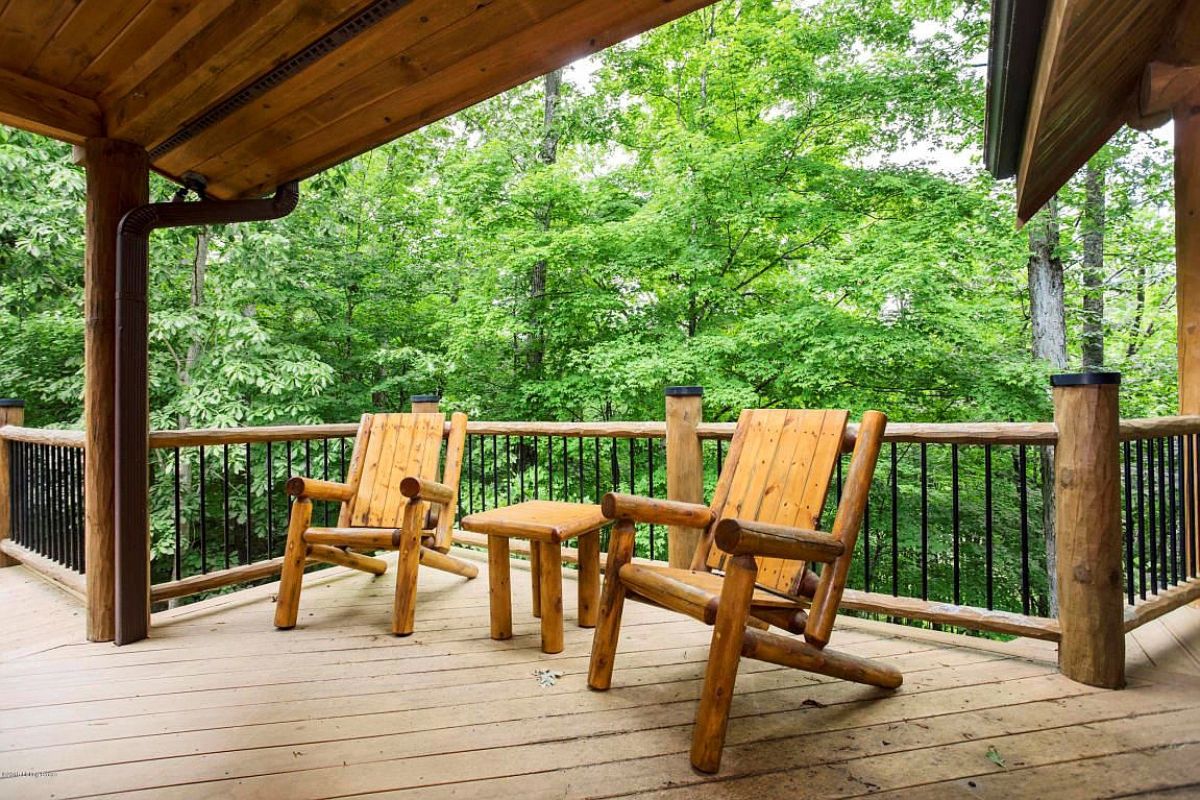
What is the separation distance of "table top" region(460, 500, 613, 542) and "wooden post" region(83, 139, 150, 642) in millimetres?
1495

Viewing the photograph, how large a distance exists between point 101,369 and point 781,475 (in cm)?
274

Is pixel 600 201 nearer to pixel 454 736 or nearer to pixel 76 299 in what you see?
pixel 76 299

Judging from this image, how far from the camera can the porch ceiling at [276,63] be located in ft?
5.75

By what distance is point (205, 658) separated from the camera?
240cm

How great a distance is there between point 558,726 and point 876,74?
641 centimetres

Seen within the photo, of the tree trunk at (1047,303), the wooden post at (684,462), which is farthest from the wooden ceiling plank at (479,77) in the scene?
the tree trunk at (1047,303)

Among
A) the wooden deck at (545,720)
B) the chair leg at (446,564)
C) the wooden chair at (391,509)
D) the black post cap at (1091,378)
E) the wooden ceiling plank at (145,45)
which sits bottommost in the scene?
the wooden deck at (545,720)

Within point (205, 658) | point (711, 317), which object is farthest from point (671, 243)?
point (205, 658)

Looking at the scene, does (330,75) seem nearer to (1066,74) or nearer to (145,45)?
(145,45)

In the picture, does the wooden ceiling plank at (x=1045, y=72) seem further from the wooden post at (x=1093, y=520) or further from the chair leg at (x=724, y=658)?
the chair leg at (x=724, y=658)

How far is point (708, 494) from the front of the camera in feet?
20.9

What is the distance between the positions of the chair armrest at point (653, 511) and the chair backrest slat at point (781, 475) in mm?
120

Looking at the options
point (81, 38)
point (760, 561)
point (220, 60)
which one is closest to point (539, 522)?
point (760, 561)

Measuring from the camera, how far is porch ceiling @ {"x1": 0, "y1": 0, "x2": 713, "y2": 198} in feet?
5.75
